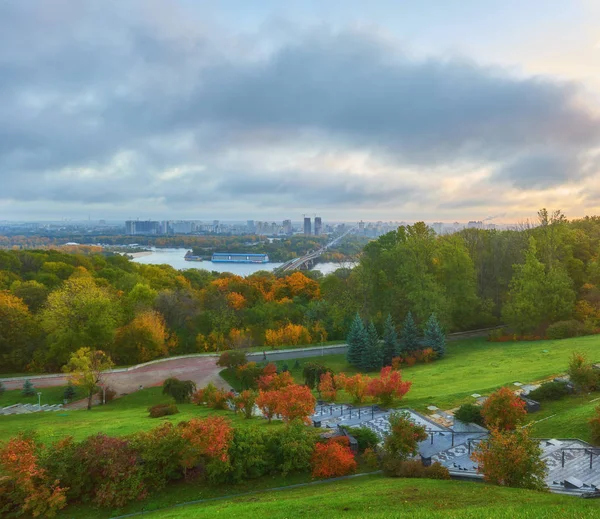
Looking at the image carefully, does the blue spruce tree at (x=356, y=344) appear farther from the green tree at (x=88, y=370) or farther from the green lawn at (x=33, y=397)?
the green lawn at (x=33, y=397)

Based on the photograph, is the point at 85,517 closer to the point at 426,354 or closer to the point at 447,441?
the point at 447,441

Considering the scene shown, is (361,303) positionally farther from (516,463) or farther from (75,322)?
(516,463)

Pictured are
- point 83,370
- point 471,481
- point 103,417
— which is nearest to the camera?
point 471,481

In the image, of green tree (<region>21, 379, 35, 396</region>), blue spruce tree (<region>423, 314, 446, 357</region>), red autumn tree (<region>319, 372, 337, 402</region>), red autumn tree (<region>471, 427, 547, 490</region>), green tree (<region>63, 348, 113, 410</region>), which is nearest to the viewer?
red autumn tree (<region>471, 427, 547, 490</region>)

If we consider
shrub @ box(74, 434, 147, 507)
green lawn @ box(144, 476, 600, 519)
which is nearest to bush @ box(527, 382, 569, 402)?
green lawn @ box(144, 476, 600, 519)

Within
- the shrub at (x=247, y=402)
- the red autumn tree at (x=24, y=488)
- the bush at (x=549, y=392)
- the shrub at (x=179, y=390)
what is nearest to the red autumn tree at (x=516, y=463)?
the bush at (x=549, y=392)

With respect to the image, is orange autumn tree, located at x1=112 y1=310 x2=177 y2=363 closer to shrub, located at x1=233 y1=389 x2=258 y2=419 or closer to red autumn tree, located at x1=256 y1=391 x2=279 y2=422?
shrub, located at x1=233 y1=389 x2=258 y2=419

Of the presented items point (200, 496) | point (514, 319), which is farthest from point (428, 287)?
point (200, 496)
